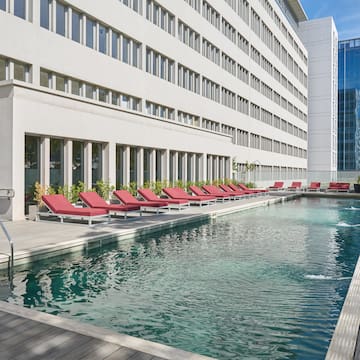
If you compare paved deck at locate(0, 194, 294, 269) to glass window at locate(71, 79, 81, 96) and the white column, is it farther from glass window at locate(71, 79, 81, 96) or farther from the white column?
glass window at locate(71, 79, 81, 96)

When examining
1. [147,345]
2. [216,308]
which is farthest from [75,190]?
[147,345]

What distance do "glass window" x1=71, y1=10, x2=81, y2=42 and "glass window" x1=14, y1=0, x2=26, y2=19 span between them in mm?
2745

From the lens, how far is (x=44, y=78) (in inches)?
681

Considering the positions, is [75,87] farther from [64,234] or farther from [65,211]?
[64,234]

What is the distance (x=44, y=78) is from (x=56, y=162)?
13.9 feet

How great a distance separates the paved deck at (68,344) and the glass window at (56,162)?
11.4 meters

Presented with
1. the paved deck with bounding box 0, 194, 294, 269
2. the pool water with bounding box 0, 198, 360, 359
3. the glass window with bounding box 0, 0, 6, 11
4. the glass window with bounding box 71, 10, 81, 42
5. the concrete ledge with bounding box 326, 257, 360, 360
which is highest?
the glass window with bounding box 71, 10, 81, 42

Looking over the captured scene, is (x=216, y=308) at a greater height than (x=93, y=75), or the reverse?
(x=93, y=75)

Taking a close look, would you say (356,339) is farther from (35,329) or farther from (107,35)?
(107,35)

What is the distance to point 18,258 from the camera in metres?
7.53

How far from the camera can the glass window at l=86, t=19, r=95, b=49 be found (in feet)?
64.0

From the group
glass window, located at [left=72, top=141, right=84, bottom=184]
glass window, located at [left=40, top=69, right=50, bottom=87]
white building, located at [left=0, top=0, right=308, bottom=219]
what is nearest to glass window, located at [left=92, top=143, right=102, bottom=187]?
white building, located at [left=0, top=0, right=308, bottom=219]

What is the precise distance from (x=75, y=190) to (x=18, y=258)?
325 inches

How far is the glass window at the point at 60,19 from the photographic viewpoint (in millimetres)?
17734
